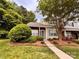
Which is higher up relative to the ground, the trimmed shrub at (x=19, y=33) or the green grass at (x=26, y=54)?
the trimmed shrub at (x=19, y=33)

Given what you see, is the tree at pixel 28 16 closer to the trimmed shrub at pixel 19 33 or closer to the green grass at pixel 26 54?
the trimmed shrub at pixel 19 33

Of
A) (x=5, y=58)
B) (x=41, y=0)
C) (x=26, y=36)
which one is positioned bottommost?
(x=5, y=58)

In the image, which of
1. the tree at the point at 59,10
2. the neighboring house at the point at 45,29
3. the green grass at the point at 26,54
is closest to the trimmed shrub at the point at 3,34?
the neighboring house at the point at 45,29

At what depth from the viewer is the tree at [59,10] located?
3069 cm

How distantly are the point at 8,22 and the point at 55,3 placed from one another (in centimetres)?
1107

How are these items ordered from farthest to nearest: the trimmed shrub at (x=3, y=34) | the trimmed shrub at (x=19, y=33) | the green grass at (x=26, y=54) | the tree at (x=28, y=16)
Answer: the tree at (x=28, y=16) < the trimmed shrub at (x=3, y=34) < the trimmed shrub at (x=19, y=33) < the green grass at (x=26, y=54)

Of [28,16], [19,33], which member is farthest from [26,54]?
[28,16]

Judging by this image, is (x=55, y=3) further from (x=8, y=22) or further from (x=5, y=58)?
(x=5, y=58)

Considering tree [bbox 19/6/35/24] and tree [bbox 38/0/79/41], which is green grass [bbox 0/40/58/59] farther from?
tree [bbox 19/6/35/24]

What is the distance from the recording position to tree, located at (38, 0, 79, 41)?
101 ft

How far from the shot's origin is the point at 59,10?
104ft

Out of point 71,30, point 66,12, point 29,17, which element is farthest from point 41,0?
point 29,17

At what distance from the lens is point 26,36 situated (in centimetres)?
2895

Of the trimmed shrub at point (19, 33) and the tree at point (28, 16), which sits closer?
the trimmed shrub at point (19, 33)
